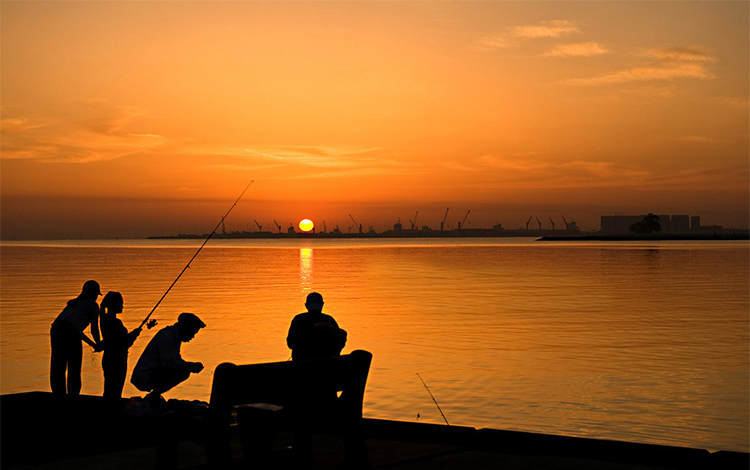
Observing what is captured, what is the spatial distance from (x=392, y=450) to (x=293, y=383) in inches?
86.2

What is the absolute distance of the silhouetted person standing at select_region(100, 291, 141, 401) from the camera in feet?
35.0

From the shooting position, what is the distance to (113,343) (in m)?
10.9

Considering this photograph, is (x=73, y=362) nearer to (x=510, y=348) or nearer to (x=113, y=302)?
(x=113, y=302)

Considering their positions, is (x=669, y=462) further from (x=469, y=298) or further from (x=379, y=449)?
(x=469, y=298)

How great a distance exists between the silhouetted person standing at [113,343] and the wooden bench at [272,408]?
13.6ft

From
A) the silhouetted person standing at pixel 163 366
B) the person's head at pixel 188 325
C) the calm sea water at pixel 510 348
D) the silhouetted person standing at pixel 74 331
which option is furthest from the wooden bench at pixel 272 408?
the calm sea water at pixel 510 348

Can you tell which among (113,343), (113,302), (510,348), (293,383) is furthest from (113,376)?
(510,348)

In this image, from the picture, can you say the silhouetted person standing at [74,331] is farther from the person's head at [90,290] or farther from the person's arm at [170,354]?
the person's arm at [170,354]

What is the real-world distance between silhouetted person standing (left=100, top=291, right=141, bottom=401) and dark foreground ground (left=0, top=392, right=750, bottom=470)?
1.45 meters

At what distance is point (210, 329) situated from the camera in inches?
980

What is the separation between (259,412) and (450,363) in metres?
12.2

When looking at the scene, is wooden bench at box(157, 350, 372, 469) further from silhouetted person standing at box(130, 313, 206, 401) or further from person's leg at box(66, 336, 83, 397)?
person's leg at box(66, 336, 83, 397)

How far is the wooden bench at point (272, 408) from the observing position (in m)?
6.27

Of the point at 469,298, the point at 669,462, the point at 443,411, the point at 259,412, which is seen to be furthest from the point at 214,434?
the point at 469,298
